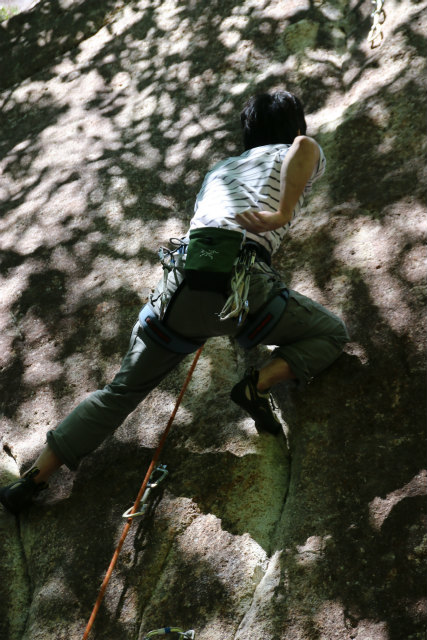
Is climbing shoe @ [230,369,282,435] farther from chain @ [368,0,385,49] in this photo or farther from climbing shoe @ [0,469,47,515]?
chain @ [368,0,385,49]

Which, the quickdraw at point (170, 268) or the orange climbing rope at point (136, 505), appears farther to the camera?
the quickdraw at point (170, 268)

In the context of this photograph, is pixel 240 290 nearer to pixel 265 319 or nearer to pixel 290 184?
pixel 265 319

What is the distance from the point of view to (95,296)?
450 cm

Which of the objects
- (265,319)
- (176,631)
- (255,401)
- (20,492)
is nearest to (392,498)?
(255,401)

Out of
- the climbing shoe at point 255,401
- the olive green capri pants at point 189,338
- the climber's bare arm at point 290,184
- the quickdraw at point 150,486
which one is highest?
the climber's bare arm at point 290,184

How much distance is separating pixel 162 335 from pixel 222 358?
0.80m

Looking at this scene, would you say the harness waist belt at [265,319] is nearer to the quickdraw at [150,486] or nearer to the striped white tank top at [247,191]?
the striped white tank top at [247,191]

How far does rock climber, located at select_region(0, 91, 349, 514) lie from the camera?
3.05 meters

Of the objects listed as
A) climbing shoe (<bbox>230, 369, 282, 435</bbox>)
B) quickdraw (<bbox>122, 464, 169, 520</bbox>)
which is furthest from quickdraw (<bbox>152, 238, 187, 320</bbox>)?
quickdraw (<bbox>122, 464, 169, 520</bbox>)

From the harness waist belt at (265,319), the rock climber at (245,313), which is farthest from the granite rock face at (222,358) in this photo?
the harness waist belt at (265,319)

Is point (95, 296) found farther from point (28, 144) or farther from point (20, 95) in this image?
point (20, 95)

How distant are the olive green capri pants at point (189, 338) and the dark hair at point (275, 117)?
76 centimetres

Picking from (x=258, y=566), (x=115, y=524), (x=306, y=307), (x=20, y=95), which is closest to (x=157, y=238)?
(x=306, y=307)

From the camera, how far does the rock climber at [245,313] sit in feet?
10.0
